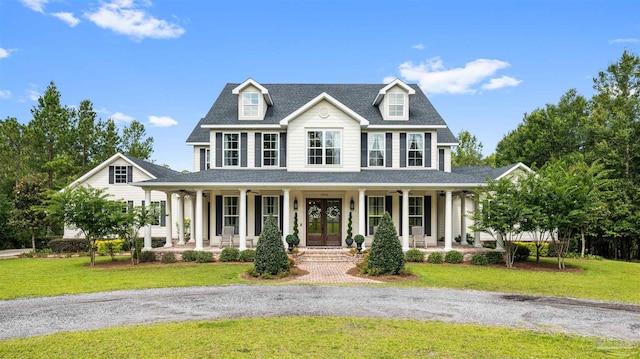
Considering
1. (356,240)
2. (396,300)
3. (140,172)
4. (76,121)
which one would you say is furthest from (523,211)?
(76,121)

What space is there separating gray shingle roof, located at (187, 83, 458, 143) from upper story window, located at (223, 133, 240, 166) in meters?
0.83

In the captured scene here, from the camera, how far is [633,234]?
23.0m

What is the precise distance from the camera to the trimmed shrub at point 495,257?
56.5ft

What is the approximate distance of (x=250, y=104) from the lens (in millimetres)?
20531

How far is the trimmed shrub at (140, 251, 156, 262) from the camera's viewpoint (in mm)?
17656

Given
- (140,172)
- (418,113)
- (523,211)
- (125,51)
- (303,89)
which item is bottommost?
(523,211)

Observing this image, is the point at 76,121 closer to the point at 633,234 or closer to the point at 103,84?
the point at 103,84

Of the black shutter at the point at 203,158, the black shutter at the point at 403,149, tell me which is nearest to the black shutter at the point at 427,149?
the black shutter at the point at 403,149

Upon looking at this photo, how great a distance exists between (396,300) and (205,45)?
731 inches

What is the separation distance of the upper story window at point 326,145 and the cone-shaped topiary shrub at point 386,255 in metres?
6.59

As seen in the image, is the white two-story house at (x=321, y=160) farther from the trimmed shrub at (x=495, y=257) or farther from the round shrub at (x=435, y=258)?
the round shrub at (x=435, y=258)

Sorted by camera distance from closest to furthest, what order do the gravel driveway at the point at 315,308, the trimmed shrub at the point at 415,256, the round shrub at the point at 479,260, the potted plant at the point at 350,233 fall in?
the gravel driveway at the point at 315,308 < the round shrub at the point at 479,260 < the trimmed shrub at the point at 415,256 < the potted plant at the point at 350,233

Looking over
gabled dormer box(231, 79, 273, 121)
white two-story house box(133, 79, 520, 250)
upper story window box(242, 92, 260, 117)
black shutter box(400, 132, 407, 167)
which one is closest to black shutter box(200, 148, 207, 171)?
white two-story house box(133, 79, 520, 250)

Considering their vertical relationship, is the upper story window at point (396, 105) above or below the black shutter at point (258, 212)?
above
